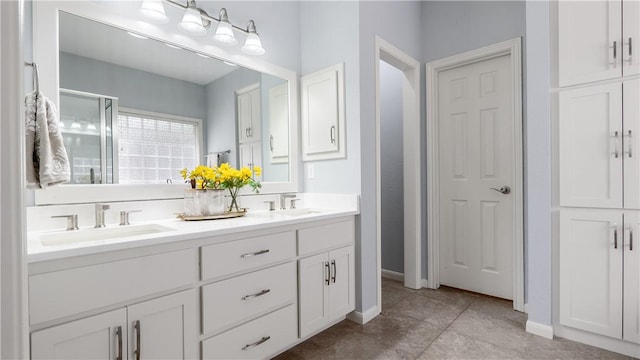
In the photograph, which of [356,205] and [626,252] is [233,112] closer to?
[356,205]

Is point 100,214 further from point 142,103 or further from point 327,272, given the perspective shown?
point 327,272

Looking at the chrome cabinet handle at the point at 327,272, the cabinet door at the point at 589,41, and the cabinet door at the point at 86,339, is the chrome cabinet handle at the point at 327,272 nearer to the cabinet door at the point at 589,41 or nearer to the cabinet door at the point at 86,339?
the cabinet door at the point at 86,339

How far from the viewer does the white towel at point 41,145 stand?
1.10 m

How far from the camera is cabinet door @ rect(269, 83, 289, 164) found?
2.38 meters

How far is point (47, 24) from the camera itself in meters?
1.40

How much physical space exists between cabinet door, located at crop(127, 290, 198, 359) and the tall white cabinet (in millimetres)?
2172

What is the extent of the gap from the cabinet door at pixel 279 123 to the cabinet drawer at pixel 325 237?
0.74m

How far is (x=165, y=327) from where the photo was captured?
123 cm

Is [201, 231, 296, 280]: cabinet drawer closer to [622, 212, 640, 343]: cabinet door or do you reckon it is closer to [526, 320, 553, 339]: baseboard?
[526, 320, 553, 339]: baseboard

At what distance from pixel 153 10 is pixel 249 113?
82 cm

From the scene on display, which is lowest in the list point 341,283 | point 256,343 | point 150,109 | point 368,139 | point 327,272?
point 256,343

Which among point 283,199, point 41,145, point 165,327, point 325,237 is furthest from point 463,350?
point 41,145

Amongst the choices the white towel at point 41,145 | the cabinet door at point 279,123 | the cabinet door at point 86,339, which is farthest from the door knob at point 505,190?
the white towel at point 41,145

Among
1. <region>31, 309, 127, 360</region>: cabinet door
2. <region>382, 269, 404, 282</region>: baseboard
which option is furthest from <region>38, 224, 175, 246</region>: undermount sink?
<region>382, 269, 404, 282</region>: baseboard
